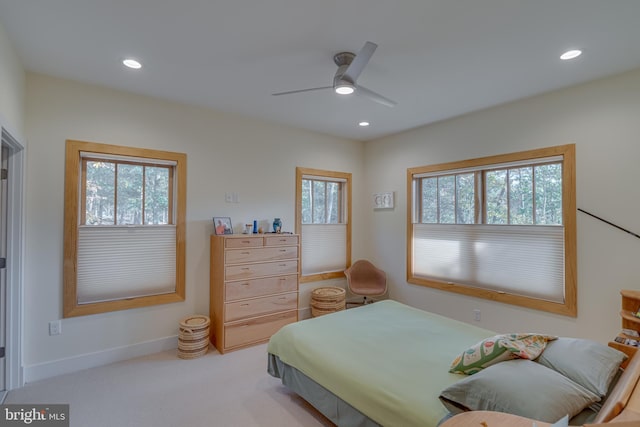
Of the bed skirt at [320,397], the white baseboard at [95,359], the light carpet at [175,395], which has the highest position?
the bed skirt at [320,397]

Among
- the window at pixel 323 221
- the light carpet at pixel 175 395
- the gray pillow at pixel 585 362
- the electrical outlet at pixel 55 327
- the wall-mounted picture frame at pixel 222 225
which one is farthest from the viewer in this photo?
the window at pixel 323 221

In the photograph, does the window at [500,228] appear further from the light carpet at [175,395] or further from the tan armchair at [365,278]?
the light carpet at [175,395]

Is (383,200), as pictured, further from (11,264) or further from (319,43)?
(11,264)

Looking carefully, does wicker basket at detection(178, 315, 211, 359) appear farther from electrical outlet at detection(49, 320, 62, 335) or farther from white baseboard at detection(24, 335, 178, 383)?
electrical outlet at detection(49, 320, 62, 335)

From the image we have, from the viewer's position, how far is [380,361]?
1.95 meters

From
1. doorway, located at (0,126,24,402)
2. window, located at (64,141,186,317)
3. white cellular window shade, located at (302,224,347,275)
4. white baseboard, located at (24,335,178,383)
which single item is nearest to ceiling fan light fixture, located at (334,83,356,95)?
window, located at (64,141,186,317)

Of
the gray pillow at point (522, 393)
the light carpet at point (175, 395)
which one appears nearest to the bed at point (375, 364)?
the gray pillow at point (522, 393)

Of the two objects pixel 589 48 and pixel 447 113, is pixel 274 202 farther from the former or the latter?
pixel 589 48

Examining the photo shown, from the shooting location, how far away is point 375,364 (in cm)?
192

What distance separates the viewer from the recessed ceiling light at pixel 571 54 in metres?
2.31

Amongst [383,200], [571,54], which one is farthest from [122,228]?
[571,54]

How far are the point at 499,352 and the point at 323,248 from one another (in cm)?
322

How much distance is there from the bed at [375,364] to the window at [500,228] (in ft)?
4.10

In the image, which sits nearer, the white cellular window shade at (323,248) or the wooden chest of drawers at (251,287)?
the wooden chest of drawers at (251,287)
